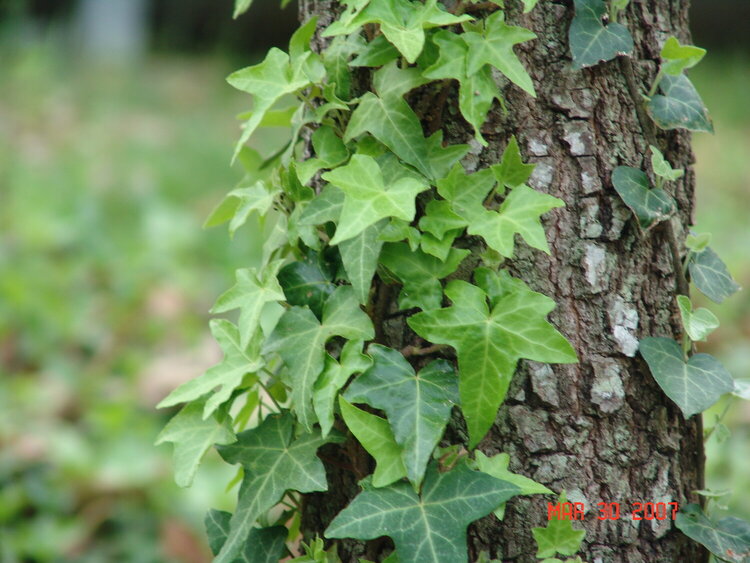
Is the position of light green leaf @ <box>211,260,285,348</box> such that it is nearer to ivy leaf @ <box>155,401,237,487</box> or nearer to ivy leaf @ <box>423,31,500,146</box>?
ivy leaf @ <box>155,401,237,487</box>

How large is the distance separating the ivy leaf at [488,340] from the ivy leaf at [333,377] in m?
0.08

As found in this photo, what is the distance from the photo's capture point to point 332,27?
34.4 inches

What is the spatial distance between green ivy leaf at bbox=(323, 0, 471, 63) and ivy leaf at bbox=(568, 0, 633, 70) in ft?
0.52

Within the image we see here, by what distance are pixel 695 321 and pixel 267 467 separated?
62 centimetres

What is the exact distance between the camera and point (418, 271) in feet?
2.99

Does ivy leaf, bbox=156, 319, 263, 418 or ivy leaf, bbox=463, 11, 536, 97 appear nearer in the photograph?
ivy leaf, bbox=463, 11, 536, 97

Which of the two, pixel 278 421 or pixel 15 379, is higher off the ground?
pixel 278 421

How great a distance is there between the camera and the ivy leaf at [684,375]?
94cm

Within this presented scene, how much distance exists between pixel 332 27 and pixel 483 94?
21 cm

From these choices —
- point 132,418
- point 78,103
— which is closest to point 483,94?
point 132,418

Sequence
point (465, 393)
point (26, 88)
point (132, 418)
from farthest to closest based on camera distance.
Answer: point (26, 88) → point (132, 418) → point (465, 393)

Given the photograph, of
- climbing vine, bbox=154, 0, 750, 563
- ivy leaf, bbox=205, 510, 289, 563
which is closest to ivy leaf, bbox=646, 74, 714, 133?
climbing vine, bbox=154, 0, 750, 563

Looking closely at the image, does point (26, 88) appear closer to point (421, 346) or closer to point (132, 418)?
point (132, 418)

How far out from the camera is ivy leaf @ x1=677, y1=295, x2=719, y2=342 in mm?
959
